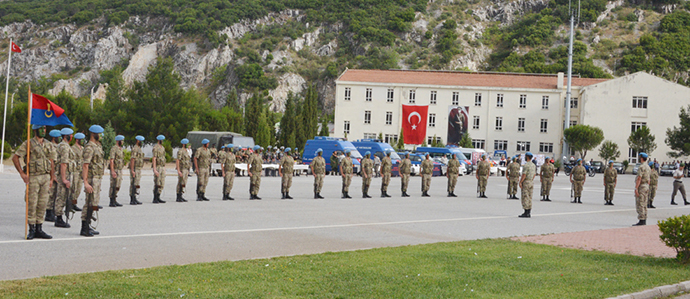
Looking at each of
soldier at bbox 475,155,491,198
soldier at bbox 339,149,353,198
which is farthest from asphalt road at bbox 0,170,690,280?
soldier at bbox 475,155,491,198

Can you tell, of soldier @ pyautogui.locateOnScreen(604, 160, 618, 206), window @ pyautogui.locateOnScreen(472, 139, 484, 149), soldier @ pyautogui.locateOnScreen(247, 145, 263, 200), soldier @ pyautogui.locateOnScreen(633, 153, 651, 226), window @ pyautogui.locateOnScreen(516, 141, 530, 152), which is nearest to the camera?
soldier @ pyautogui.locateOnScreen(633, 153, 651, 226)

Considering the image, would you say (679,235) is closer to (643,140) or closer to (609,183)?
(609,183)

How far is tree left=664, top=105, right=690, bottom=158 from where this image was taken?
62.1 meters

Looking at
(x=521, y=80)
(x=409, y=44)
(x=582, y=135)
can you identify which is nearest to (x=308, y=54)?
(x=409, y=44)

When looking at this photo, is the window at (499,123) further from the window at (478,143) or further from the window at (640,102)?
the window at (640,102)

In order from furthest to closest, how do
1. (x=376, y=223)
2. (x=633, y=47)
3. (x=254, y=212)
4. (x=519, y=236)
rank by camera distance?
1. (x=633, y=47)
2. (x=254, y=212)
3. (x=376, y=223)
4. (x=519, y=236)

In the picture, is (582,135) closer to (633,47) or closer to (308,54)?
(633,47)

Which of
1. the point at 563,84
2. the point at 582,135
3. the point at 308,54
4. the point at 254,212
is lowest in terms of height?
the point at 254,212

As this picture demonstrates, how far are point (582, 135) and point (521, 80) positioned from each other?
1289 centimetres

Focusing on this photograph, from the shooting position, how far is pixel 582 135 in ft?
204

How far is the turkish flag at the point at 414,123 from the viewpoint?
231 ft

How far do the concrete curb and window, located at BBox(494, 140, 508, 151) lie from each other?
65378 mm

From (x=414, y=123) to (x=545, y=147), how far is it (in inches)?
618

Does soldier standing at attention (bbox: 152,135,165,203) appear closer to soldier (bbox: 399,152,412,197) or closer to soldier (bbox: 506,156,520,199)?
soldier (bbox: 399,152,412,197)
